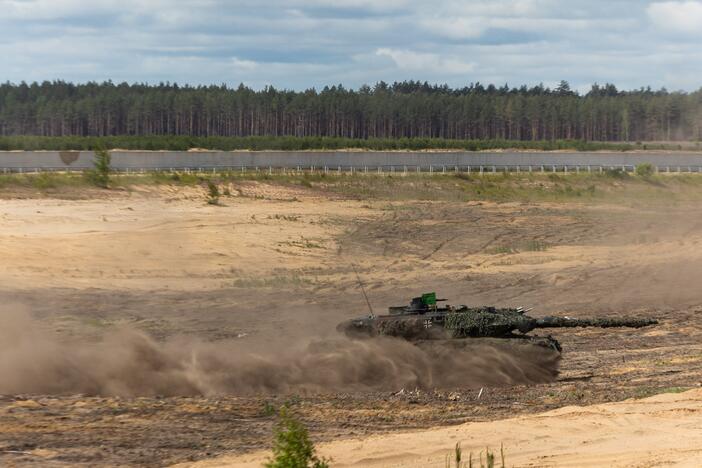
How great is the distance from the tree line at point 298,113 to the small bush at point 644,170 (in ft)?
62.6

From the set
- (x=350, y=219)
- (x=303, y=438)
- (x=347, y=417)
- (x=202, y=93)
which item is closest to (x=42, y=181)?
(x=350, y=219)

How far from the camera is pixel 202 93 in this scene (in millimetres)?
112812

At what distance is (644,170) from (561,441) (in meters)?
51.3

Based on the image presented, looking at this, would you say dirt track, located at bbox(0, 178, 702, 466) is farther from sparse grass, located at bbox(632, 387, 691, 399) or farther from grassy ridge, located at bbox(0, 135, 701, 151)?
grassy ridge, located at bbox(0, 135, 701, 151)

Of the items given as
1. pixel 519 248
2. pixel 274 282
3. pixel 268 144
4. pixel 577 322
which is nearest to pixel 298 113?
pixel 268 144

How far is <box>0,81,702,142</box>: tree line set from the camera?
9525 centimetres

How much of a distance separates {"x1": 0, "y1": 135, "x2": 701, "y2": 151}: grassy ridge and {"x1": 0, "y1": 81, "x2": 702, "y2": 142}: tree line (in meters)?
6.55

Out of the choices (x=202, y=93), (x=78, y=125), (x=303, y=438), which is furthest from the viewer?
(x=202, y=93)

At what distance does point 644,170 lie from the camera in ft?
205

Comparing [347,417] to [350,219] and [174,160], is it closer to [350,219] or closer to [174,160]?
[350,219]

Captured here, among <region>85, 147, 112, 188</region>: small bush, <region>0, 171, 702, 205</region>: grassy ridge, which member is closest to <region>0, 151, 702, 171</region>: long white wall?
<region>0, 171, 702, 205</region>: grassy ridge

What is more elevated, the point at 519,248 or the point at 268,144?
the point at 268,144

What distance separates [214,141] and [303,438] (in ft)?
234

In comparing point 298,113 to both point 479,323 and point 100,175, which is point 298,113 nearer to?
point 100,175
